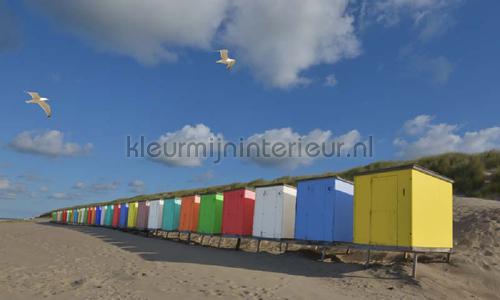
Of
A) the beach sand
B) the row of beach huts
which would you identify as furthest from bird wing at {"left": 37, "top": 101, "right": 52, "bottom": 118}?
the row of beach huts

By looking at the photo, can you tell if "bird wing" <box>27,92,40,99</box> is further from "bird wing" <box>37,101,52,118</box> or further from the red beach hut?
the red beach hut

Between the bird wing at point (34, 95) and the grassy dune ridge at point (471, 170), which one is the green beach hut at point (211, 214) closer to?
the grassy dune ridge at point (471, 170)

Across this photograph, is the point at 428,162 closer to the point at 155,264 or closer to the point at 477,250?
the point at 477,250

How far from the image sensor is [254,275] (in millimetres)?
11445

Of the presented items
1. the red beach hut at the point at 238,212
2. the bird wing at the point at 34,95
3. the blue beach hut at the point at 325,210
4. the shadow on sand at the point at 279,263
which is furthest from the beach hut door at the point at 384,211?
the bird wing at the point at 34,95

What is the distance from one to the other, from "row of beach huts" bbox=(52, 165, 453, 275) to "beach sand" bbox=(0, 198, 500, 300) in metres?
0.87

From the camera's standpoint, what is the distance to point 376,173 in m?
12.5

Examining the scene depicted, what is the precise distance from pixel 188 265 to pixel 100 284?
3.21m

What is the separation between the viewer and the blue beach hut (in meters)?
14.3

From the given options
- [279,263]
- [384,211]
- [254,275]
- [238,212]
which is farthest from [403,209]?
[238,212]

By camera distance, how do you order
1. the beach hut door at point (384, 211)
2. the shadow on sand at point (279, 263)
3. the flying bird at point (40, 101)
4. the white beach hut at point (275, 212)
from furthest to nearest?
the white beach hut at point (275, 212) → the flying bird at point (40, 101) → the shadow on sand at point (279, 263) → the beach hut door at point (384, 211)

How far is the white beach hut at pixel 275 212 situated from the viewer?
1697 cm

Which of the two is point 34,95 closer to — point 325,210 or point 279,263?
point 279,263

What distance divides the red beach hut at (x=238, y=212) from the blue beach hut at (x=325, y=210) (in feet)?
12.9
